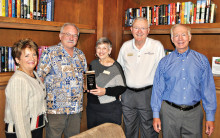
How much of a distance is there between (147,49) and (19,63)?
138cm

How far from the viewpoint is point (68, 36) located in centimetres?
203

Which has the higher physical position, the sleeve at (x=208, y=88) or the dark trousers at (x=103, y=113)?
the sleeve at (x=208, y=88)

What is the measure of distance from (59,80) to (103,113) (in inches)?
22.9

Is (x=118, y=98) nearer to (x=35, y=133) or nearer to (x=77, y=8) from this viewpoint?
(x=35, y=133)

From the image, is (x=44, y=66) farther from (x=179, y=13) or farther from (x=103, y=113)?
(x=179, y=13)

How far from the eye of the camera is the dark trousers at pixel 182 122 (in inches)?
72.4

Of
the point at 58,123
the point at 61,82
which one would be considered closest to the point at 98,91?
the point at 61,82

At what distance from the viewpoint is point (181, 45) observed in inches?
74.4

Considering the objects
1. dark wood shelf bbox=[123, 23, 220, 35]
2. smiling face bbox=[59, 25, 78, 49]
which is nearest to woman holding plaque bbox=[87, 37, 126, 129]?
smiling face bbox=[59, 25, 78, 49]

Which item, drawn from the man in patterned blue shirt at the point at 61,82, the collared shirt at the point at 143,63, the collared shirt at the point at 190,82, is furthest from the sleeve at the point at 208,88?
the man in patterned blue shirt at the point at 61,82

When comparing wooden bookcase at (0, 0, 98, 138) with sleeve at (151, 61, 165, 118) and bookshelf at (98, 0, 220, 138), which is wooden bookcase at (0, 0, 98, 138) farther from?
sleeve at (151, 61, 165, 118)

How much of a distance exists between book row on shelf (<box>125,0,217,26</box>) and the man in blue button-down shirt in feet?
2.19

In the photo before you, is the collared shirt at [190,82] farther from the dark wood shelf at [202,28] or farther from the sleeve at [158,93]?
the dark wood shelf at [202,28]

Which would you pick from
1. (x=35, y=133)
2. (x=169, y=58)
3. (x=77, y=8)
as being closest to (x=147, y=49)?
(x=169, y=58)
